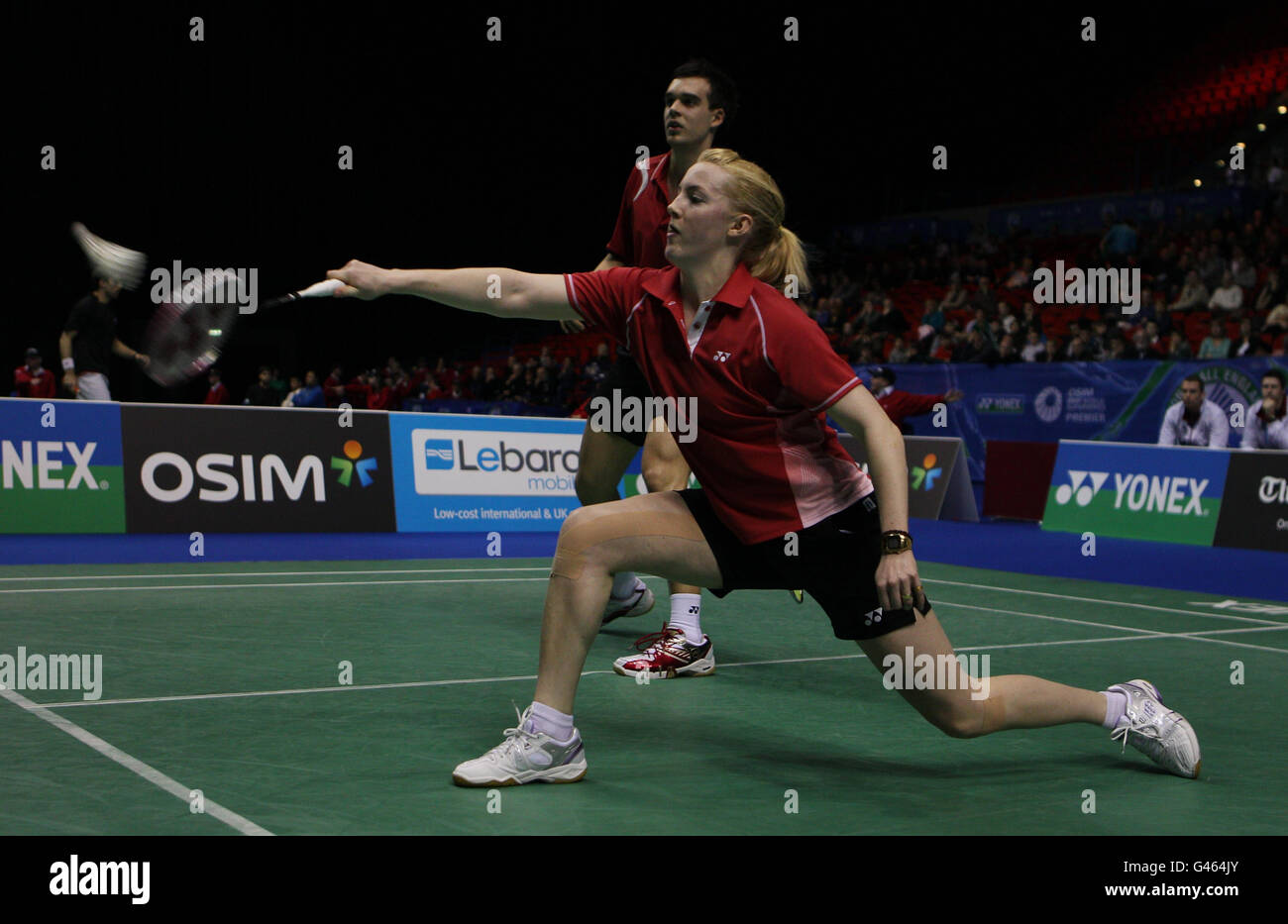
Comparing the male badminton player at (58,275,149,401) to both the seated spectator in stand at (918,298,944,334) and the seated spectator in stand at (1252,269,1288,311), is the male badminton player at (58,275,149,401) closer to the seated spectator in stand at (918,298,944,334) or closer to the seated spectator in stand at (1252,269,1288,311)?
the seated spectator in stand at (918,298,944,334)

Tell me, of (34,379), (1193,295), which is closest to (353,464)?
(1193,295)

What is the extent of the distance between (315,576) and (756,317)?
5.40m

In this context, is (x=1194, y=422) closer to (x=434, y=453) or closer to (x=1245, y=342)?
(x=1245, y=342)

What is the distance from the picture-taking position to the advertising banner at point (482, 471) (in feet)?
37.6

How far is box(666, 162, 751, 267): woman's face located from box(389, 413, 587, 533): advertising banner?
7903mm

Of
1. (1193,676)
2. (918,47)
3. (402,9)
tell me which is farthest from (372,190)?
(1193,676)

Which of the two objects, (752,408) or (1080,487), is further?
(1080,487)

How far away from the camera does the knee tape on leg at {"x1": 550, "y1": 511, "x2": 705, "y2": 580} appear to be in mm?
3744

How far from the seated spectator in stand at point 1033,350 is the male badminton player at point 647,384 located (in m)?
12.6

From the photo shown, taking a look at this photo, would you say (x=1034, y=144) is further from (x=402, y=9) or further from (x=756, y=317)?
(x=756, y=317)

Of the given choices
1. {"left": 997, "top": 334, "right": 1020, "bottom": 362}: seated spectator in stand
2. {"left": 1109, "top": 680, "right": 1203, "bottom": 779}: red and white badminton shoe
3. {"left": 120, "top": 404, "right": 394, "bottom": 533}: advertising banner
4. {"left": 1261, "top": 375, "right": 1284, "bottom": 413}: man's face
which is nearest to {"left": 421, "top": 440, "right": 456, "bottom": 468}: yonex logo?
{"left": 120, "top": 404, "right": 394, "bottom": 533}: advertising banner

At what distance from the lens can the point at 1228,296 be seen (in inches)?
707

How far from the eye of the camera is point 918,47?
27.8m

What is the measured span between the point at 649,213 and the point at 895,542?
8.40 feet
